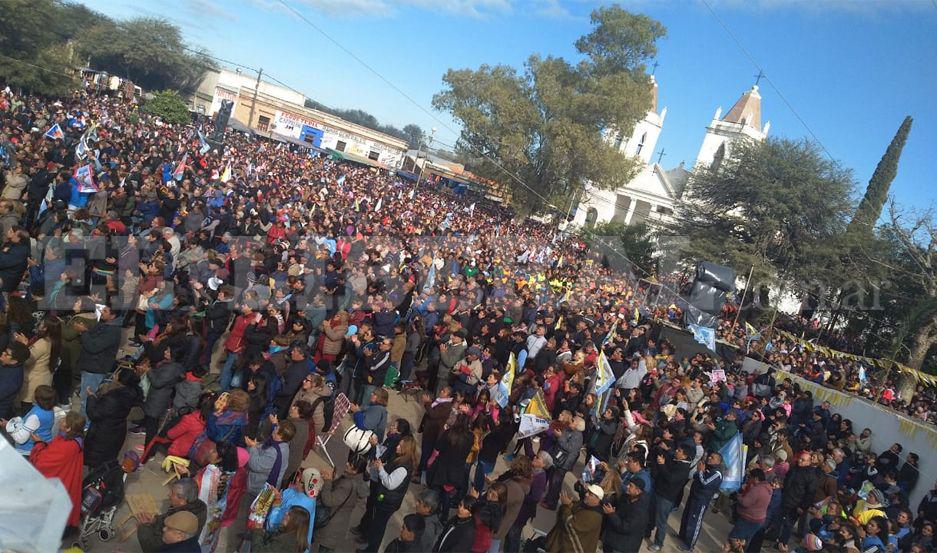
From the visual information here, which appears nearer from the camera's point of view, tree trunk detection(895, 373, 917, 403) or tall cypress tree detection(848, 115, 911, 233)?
tree trunk detection(895, 373, 917, 403)

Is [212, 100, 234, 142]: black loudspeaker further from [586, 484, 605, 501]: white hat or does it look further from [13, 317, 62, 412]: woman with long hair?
[586, 484, 605, 501]: white hat

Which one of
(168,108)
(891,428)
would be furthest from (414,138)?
(891,428)

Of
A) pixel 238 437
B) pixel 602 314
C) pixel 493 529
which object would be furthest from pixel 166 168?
pixel 493 529

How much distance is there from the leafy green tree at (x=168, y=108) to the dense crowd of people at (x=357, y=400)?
26940 millimetres

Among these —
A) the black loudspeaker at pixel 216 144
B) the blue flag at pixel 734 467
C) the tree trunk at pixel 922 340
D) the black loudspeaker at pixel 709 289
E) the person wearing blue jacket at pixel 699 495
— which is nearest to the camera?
the person wearing blue jacket at pixel 699 495

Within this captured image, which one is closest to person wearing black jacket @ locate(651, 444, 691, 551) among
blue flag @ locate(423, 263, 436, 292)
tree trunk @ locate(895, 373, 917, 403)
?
blue flag @ locate(423, 263, 436, 292)

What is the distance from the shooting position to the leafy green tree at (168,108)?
1553 inches

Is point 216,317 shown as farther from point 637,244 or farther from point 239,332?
point 637,244

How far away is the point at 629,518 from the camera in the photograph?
5445mm

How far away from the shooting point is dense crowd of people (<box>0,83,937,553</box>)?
→ 500 cm

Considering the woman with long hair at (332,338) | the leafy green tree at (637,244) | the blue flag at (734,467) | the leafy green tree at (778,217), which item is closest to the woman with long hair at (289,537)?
the woman with long hair at (332,338)

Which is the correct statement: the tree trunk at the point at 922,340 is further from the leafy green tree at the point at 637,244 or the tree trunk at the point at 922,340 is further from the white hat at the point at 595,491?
the white hat at the point at 595,491

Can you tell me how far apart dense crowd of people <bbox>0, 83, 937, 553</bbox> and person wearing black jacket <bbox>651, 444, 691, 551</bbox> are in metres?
0.03

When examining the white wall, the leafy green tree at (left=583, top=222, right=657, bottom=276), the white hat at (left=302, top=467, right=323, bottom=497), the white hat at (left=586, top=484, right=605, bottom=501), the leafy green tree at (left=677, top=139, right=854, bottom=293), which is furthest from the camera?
the leafy green tree at (left=583, top=222, right=657, bottom=276)
